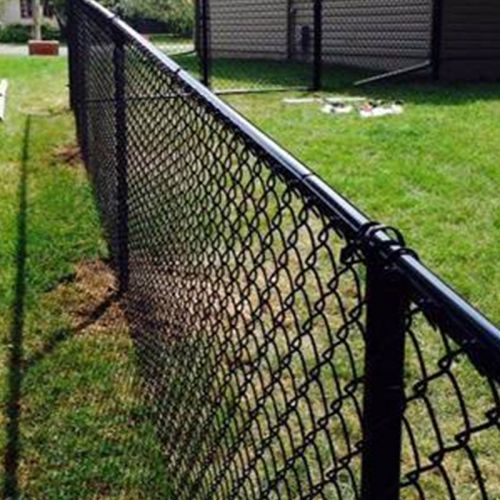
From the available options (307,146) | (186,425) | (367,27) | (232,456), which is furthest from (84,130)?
(367,27)

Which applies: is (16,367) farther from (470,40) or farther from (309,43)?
(309,43)

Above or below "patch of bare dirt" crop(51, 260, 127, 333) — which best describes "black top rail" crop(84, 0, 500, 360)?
above

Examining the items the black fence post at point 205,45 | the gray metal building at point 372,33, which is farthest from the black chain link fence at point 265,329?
the gray metal building at point 372,33

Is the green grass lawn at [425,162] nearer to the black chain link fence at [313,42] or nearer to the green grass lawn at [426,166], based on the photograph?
the green grass lawn at [426,166]

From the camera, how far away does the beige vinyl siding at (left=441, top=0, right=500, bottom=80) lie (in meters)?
13.7

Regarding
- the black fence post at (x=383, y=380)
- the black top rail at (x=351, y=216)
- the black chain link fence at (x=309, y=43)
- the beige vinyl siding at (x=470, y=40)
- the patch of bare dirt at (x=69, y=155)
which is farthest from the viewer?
the beige vinyl siding at (x=470, y=40)

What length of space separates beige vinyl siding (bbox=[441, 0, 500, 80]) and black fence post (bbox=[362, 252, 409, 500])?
41.5 ft

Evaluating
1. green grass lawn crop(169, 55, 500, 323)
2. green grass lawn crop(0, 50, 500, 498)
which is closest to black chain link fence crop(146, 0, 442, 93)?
green grass lawn crop(169, 55, 500, 323)

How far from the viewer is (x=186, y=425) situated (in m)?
3.19

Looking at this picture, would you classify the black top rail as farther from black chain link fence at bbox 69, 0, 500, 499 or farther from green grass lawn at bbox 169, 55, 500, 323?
green grass lawn at bbox 169, 55, 500, 323

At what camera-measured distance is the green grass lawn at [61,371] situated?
321cm

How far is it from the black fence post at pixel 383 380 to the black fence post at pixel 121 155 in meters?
3.30

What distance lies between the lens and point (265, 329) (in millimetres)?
3391

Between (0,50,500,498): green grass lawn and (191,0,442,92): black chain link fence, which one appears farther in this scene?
(191,0,442,92): black chain link fence
